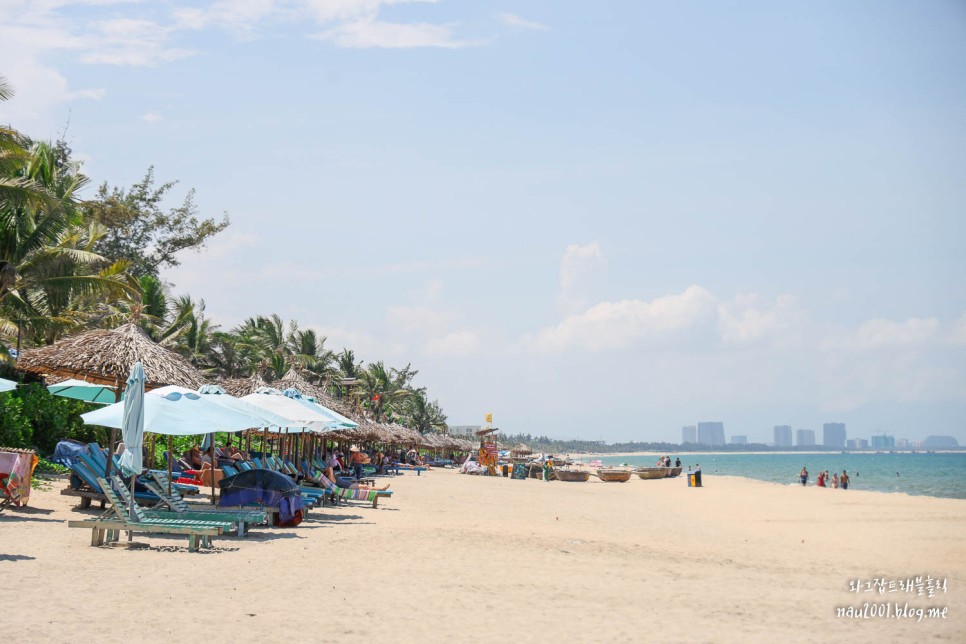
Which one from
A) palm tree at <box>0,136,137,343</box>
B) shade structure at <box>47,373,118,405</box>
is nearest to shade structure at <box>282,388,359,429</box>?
shade structure at <box>47,373,118,405</box>

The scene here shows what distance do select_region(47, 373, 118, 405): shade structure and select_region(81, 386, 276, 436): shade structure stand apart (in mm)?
4003

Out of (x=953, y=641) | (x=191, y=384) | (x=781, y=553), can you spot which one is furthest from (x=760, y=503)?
(x=953, y=641)

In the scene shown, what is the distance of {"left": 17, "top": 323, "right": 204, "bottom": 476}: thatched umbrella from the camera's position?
544 inches

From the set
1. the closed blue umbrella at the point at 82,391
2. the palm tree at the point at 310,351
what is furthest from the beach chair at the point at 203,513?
the palm tree at the point at 310,351

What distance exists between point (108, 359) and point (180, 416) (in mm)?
2964

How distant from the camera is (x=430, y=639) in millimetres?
6469

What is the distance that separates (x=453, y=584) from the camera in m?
8.82

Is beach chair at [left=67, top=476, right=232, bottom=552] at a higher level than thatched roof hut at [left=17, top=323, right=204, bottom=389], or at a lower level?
lower

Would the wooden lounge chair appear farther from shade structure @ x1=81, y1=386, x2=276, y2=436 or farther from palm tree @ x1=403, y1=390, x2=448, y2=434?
palm tree @ x1=403, y1=390, x2=448, y2=434

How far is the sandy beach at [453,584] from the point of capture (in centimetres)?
668

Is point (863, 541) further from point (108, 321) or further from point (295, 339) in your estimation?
point (295, 339)

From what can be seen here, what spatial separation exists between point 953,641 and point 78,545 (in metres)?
9.21

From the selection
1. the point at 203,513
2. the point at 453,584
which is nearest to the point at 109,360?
the point at 203,513

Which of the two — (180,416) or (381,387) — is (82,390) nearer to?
(180,416)
